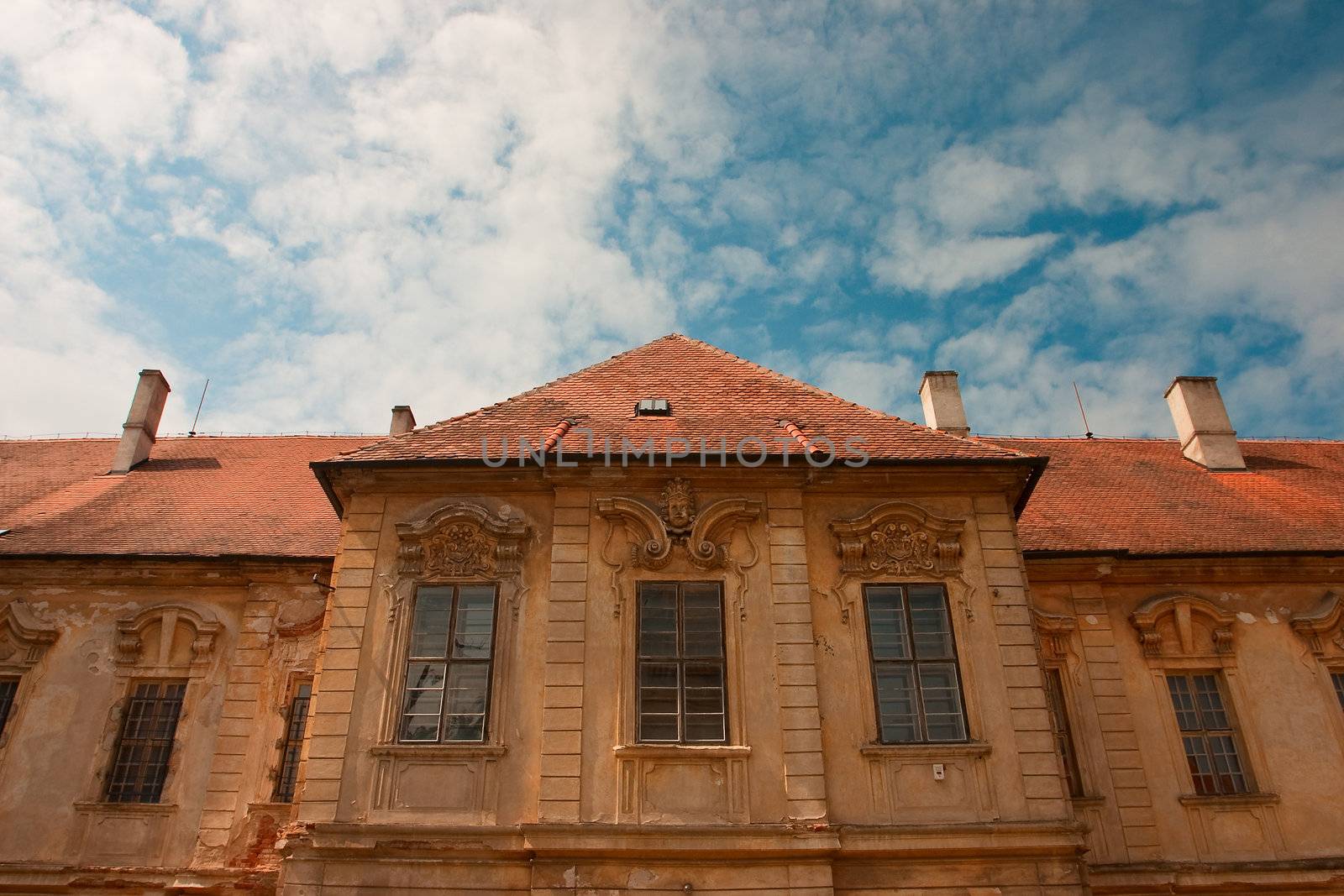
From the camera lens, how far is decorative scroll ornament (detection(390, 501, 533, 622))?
11.4 meters

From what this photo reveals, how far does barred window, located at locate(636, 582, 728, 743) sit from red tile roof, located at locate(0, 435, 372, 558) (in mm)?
6222

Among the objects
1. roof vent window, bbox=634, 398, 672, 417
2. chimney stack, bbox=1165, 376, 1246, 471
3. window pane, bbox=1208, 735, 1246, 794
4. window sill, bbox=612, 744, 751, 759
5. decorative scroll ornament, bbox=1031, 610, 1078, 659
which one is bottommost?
window sill, bbox=612, 744, 751, 759

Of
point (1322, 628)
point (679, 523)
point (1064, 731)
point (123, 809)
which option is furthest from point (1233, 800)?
point (123, 809)

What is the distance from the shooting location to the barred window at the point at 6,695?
13781 millimetres

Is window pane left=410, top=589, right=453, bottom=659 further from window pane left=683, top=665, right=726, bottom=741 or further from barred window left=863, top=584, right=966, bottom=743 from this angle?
barred window left=863, top=584, right=966, bottom=743

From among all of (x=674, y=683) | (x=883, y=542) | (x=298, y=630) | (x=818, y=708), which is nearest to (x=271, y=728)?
(x=298, y=630)

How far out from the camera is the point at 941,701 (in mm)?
10875

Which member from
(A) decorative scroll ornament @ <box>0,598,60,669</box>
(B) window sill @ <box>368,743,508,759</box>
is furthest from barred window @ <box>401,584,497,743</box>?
(A) decorative scroll ornament @ <box>0,598,60,669</box>

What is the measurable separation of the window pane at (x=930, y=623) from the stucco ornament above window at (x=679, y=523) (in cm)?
218

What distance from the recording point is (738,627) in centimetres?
1105

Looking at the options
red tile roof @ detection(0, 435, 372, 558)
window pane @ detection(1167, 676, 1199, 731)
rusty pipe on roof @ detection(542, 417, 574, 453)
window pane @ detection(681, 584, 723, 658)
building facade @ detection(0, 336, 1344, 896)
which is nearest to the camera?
building facade @ detection(0, 336, 1344, 896)

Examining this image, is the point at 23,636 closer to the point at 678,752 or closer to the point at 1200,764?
the point at 678,752

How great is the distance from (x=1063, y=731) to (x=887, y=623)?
438 centimetres

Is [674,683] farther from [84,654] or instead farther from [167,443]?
[167,443]
